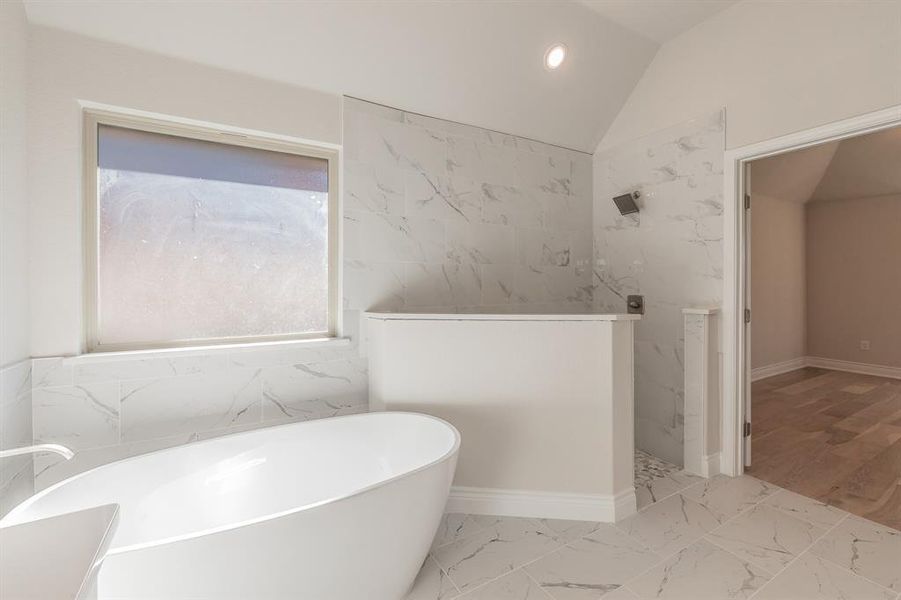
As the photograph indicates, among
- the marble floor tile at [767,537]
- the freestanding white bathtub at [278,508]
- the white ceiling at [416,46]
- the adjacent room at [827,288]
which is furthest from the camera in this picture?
the adjacent room at [827,288]

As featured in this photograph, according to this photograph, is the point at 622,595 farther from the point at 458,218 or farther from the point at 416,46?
the point at 416,46

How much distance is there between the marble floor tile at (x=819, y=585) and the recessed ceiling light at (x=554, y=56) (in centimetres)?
283

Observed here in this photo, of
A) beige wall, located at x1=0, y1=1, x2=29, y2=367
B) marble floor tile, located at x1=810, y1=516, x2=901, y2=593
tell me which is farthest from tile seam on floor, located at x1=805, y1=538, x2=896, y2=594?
beige wall, located at x1=0, y1=1, x2=29, y2=367

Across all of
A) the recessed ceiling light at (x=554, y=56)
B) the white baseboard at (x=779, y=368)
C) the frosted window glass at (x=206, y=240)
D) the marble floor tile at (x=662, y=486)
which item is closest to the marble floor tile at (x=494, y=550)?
the marble floor tile at (x=662, y=486)

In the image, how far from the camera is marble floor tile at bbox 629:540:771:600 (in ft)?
4.88

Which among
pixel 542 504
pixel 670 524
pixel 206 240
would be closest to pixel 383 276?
pixel 206 240

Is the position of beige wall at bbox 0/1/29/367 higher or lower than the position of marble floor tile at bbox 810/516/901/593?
higher

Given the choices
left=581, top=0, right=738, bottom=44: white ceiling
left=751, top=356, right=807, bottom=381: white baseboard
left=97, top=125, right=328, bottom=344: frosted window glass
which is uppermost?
left=581, top=0, right=738, bottom=44: white ceiling

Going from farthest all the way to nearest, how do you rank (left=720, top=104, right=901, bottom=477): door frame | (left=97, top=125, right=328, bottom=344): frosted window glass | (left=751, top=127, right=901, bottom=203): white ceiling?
(left=751, top=127, right=901, bottom=203): white ceiling, (left=720, top=104, right=901, bottom=477): door frame, (left=97, top=125, right=328, bottom=344): frosted window glass

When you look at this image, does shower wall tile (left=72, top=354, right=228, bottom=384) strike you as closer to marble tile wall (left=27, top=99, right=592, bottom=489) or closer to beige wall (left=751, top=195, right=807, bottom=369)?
marble tile wall (left=27, top=99, right=592, bottom=489)

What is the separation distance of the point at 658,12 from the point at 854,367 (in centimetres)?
526

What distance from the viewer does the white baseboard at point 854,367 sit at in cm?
462

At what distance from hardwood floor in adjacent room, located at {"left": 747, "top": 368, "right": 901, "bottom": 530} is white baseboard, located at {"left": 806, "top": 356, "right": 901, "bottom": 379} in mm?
168

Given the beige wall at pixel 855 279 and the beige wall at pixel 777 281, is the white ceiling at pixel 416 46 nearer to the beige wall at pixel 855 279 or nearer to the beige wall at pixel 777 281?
the beige wall at pixel 777 281
